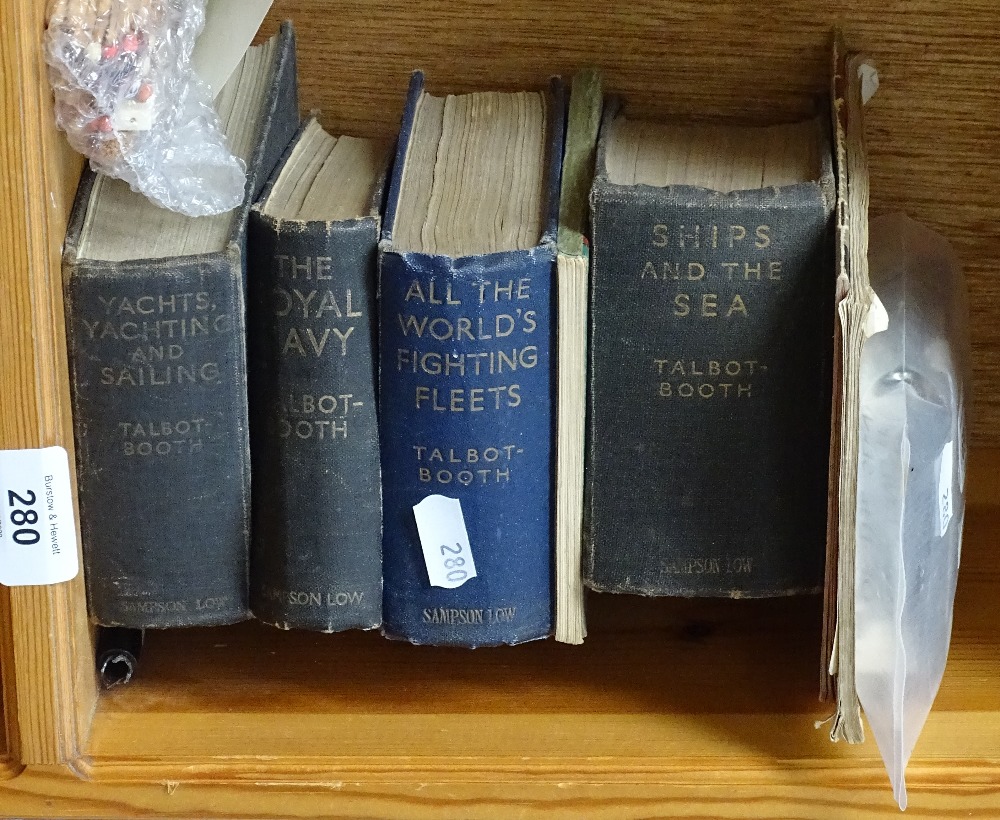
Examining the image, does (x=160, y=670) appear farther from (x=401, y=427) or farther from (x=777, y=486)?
(x=777, y=486)

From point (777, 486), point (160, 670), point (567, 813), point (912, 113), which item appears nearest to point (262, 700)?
point (160, 670)

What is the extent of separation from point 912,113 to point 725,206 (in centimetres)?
28

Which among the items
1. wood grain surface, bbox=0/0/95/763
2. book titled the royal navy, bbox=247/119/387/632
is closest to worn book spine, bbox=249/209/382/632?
book titled the royal navy, bbox=247/119/387/632

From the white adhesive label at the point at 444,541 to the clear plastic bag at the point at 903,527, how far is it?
0.79 feet

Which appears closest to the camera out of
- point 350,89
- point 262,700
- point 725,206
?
point 725,206

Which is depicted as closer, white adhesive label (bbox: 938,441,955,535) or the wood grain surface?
the wood grain surface

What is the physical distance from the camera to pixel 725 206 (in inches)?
28.1

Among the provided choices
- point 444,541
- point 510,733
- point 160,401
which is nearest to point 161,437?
point 160,401

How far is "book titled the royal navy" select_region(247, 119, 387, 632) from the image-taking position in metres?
0.72

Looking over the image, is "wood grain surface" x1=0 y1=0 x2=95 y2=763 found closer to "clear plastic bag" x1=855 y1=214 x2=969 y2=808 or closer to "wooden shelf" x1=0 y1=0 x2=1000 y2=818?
"wooden shelf" x1=0 y1=0 x2=1000 y2=818

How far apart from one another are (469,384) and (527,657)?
244 mm

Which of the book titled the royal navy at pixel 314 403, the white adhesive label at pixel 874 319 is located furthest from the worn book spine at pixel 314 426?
the white adhesive label at pixel 874 319

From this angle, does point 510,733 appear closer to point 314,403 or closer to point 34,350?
point 314,403

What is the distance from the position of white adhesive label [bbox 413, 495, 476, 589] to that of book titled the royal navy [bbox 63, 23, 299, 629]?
116 mm
